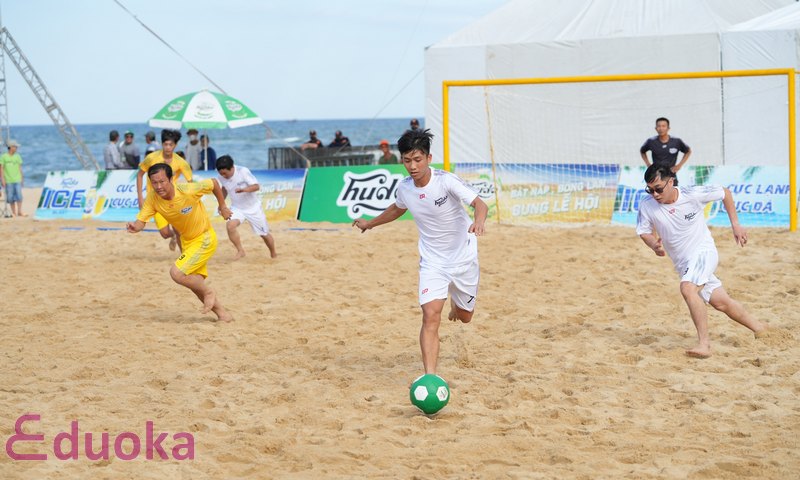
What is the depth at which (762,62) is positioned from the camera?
1700 centimetres

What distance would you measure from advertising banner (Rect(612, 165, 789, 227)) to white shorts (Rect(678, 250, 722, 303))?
588 cm

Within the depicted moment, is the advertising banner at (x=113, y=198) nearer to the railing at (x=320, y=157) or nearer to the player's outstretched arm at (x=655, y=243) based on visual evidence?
the railing at (x=320, y=157)

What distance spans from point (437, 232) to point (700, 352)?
7.10ft

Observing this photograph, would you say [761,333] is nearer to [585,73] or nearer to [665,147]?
[665,147]

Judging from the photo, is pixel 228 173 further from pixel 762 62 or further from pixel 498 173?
pixel 762 62

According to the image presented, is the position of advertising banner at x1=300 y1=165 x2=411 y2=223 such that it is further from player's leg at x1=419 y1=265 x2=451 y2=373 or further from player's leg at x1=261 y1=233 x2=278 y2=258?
player's leg at x1=419 y1=265 x2=451 y2=373

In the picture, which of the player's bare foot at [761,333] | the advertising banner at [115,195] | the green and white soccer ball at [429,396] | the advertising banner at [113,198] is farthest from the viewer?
the advertising banner at [113,198]

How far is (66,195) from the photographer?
17000 millimetres

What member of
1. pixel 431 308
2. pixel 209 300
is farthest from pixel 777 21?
pixel 431 308

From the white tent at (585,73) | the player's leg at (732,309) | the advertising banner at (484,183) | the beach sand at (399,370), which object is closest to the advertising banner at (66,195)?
the beach sand at (399,370)

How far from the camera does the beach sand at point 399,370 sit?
4801mm

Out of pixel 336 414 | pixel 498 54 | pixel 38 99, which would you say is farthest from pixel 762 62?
pixel 38 99

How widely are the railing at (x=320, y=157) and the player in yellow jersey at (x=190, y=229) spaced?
1185 centimetres

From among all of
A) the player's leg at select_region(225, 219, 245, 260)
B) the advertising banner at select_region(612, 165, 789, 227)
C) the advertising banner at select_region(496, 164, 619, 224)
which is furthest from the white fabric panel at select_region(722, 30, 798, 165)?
the player's leg at select_region(225, 219, 245, 260)
